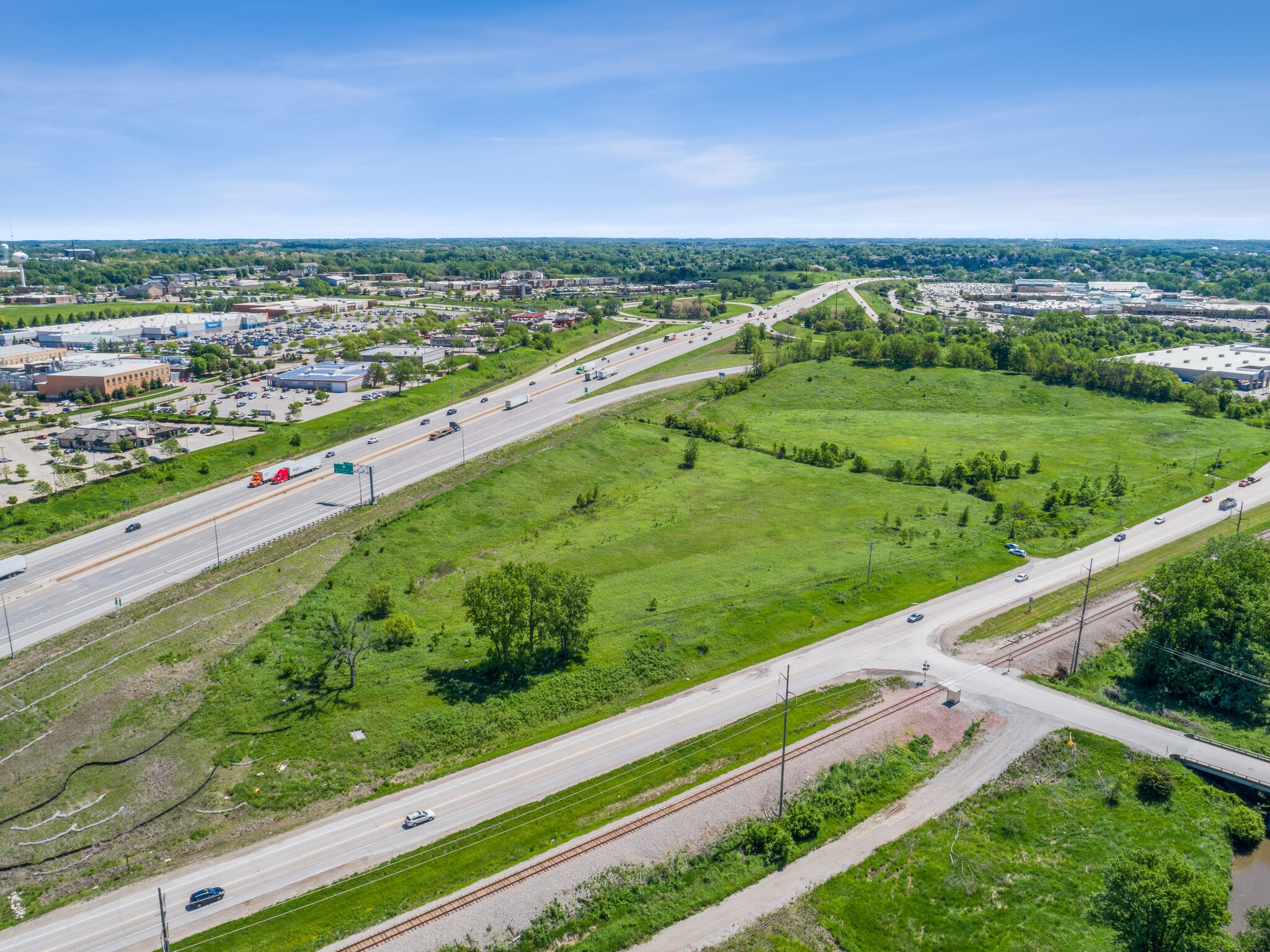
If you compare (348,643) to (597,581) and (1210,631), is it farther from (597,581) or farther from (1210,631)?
(1210,631)

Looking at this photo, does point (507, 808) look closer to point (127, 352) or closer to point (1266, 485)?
point (1266, 485)

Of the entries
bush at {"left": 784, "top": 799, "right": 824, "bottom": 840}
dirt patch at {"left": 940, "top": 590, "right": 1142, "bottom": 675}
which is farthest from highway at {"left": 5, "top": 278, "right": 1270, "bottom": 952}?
bush at {"left": 784, "top": 799, "right": 824, "bottom": 840}

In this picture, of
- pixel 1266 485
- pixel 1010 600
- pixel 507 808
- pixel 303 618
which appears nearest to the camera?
pixel 507 808

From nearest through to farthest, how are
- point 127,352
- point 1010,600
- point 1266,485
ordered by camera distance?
point 1010,600
point 1266,485
point 127,352

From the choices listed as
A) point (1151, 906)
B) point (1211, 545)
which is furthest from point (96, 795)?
point (1211, 545)

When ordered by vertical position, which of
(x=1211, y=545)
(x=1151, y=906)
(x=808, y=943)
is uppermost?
(x=1211, y=545)

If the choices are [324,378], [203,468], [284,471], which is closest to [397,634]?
[284,471]

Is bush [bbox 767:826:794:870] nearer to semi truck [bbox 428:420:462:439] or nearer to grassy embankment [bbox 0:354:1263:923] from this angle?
grassy embankment [bbox 0:354:1263:923]

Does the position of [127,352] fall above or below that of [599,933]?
above
